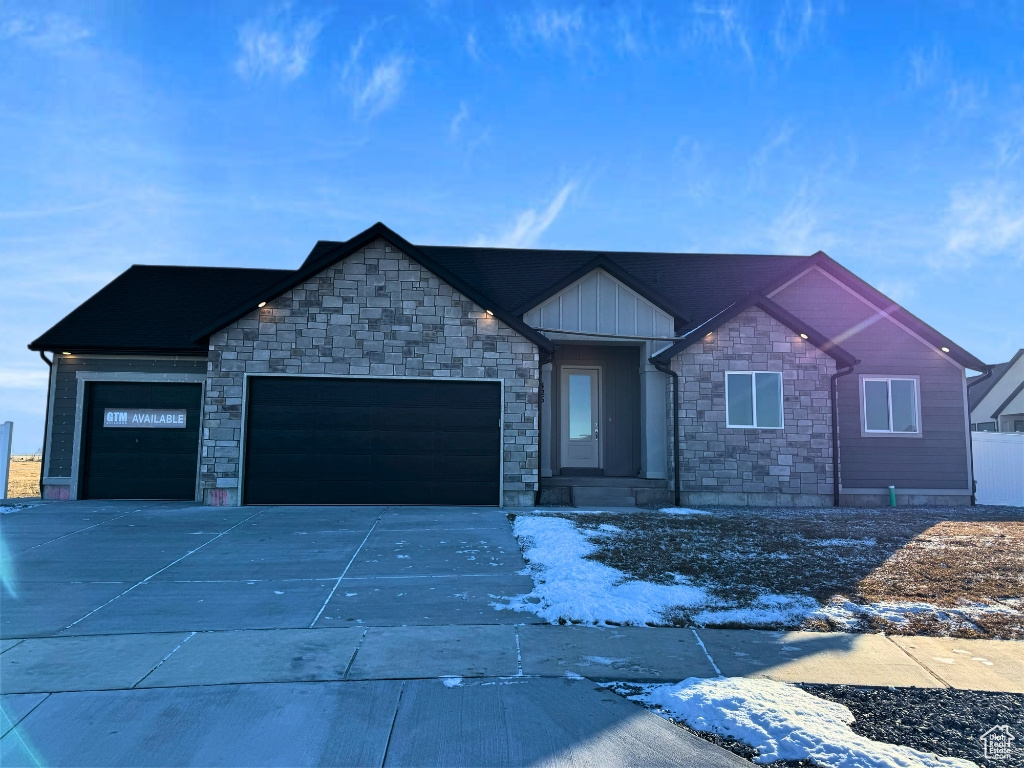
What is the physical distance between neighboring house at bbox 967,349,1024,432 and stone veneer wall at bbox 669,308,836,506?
74.2 ft

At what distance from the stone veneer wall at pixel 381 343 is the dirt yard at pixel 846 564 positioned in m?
2.80

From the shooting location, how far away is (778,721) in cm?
408

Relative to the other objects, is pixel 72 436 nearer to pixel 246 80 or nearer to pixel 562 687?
pixel 246 80

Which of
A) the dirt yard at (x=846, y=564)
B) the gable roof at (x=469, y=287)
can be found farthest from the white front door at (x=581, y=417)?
the dirt yard at (x=846, y=564)

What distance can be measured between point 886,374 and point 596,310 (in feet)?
22.2

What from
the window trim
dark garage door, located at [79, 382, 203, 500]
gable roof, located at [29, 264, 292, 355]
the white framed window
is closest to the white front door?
the white framed window

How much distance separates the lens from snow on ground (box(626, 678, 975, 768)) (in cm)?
375

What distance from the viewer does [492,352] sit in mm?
13281

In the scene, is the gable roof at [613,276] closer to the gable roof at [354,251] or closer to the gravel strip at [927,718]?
the gable roof at [354,251]

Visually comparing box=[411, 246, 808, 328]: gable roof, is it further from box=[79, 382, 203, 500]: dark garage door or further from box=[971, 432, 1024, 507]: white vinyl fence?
box=[79, 382, 203, 500]: dark garage door

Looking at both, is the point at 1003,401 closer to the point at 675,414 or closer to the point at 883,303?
the point at 883,303

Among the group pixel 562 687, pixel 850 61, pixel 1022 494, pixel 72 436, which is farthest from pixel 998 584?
pixel 72 436

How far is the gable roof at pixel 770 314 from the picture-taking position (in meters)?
13.9

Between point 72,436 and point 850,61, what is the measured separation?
→ 16.9 meters
